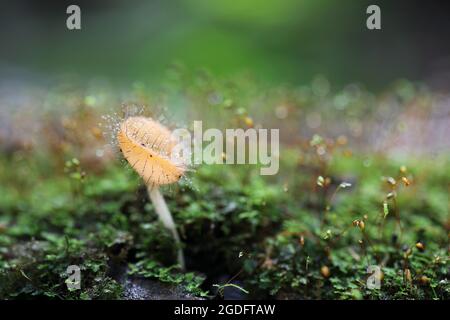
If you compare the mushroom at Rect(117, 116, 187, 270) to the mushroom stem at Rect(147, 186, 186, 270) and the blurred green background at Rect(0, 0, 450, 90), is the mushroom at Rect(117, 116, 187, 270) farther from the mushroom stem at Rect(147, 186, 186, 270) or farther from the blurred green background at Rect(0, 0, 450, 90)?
the blurred green background at Rect(0, 0, 450, 90)

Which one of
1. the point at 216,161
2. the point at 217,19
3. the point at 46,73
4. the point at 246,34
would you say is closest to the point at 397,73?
the point at 246,34

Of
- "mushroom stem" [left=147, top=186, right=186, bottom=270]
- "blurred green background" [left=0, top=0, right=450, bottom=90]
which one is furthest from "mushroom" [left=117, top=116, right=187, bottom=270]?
"blurred green background" [left=0, top=0, right=450, bottom=90]

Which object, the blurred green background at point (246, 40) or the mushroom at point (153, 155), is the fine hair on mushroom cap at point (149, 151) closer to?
the mushroom at point (153, 155)

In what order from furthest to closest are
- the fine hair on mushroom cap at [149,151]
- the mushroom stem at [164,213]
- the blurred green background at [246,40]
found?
1. the blurred green background at [246,40]
2. the mushroom stem at [164,213]
3. the fine hair on mushroom cap at [149,151]

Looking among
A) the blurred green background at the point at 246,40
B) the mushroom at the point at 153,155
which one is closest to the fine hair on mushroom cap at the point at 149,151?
the mushroom at the point at 153,155

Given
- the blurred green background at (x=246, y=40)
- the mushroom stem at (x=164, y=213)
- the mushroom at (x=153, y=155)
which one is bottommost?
the mushroom stem at (x=164, y=213)

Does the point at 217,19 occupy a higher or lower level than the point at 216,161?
higher

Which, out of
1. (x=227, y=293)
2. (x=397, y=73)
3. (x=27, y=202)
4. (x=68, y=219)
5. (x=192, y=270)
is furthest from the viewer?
(x=397, y=73)

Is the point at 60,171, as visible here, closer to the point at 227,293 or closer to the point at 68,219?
the point at 68,219
